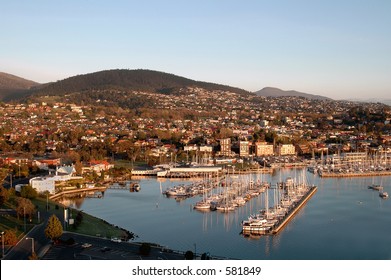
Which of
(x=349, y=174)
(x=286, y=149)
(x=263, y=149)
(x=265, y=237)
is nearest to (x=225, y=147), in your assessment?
(x=263, y=149)

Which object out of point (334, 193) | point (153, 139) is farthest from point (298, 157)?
point (334, 193)

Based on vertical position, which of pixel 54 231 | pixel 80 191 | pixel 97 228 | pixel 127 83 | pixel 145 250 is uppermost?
pixel 127 83

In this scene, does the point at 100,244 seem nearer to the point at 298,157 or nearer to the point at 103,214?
the point at 103,214

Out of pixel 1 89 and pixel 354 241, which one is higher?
pixel 1 89

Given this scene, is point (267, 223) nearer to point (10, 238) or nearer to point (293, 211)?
point (293, 211)

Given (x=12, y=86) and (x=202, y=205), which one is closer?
(x=202, y=205)

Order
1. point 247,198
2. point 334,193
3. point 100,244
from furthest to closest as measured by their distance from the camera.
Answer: point 334,193 < point 247,198 < point 100,244

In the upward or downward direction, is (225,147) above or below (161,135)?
below
